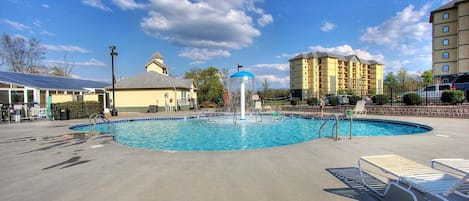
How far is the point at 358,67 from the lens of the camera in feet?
216

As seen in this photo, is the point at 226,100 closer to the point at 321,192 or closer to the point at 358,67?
the point at 321,192

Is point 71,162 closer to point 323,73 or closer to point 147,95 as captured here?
point 147,95

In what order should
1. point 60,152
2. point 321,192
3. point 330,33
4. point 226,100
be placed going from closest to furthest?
1. point 321,192
2. point 60,152
3. point 330,33
4. point 226,100

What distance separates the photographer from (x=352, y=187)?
11.0ft

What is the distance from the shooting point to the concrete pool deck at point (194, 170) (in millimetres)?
3193

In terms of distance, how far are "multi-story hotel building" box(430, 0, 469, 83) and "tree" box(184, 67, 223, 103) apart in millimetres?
32156

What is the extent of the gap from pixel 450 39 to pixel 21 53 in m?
58.7

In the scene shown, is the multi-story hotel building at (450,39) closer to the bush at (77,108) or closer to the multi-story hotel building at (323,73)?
the multi-story hotel building at (323,73)

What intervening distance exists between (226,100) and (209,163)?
23.5 metres

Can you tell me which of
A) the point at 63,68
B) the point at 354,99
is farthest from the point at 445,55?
the point at 63,68

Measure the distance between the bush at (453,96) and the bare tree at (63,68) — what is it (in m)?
47.9

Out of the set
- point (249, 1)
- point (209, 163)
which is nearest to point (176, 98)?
point (249, 1)

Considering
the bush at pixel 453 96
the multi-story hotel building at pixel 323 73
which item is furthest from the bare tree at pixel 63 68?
the multi-story hotel building at pixel 323 73

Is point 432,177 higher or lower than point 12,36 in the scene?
lower
